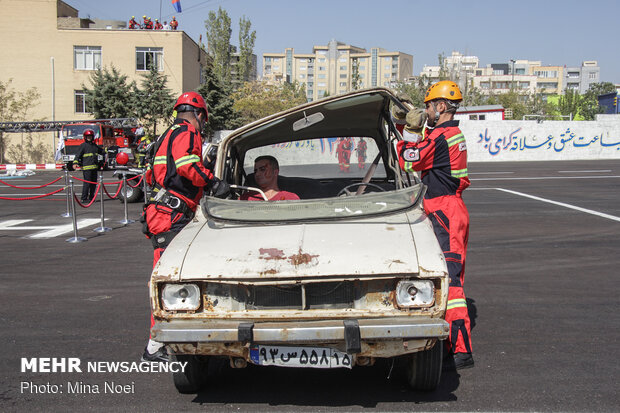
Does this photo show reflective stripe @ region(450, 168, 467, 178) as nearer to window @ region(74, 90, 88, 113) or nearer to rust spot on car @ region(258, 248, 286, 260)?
rust spot on car @ region(258, 248, 286, 260)

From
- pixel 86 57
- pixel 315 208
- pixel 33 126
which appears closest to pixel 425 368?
pixel 315 208

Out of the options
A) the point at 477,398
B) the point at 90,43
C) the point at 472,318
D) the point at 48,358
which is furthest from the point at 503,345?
the point at 90,43

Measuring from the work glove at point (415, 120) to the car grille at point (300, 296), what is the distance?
4.97ft

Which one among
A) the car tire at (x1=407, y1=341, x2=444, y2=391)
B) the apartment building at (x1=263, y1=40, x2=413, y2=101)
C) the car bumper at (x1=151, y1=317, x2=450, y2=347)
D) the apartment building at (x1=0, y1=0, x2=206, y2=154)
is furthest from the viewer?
the apartment building at (x1=263, y1=40, x2=413, y2=101)

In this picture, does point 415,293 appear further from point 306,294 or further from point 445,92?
point 445,92

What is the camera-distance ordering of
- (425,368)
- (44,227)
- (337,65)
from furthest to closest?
(337,65) < (44,227) < (425,368)

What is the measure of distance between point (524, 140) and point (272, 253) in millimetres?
38183

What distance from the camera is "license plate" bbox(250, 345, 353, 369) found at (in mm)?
3396

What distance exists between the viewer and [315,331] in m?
3.26

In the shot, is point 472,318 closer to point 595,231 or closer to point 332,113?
point 332,113

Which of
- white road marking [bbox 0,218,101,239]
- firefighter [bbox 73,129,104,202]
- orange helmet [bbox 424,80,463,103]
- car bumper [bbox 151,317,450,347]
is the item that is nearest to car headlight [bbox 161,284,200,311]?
car bumper [bbox 151,317,450,347]

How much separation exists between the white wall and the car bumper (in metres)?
36.8

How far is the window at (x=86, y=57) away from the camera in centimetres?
4394

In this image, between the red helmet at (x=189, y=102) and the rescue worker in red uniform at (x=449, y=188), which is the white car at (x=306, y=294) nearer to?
the rescue worker in red uniform at (x=449, y=188)
